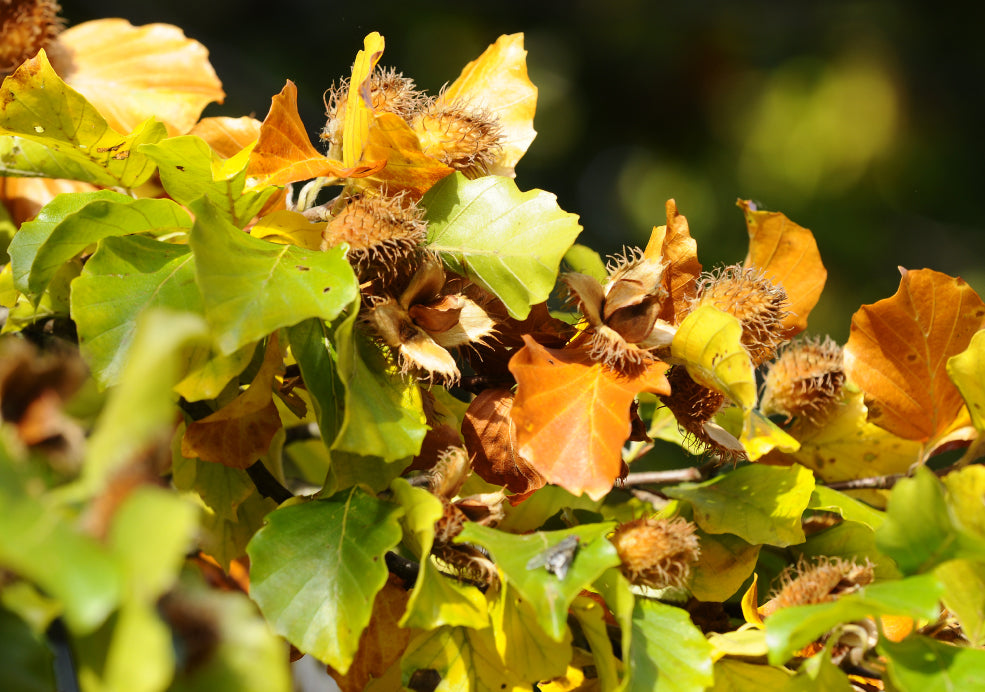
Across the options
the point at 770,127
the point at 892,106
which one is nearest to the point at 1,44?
the point at 770,127

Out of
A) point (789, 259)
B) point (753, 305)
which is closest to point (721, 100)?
point (789, 259)

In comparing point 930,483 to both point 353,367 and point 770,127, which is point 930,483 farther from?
point 770,127

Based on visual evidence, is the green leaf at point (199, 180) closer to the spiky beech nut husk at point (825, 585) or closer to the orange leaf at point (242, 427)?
the orange leaf at point (242, 427)

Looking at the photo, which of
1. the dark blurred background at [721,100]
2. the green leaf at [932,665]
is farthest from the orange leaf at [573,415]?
the dark blurred background at [721,100]

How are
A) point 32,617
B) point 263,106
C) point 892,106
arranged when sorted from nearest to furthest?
1. point 32,617
2. point 263,106
3. point 892,106

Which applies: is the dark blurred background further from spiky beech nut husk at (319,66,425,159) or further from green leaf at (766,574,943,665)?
green leaf at (766,574,943,665)

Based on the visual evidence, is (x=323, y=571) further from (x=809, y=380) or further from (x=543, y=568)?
(x=809, y=380)
